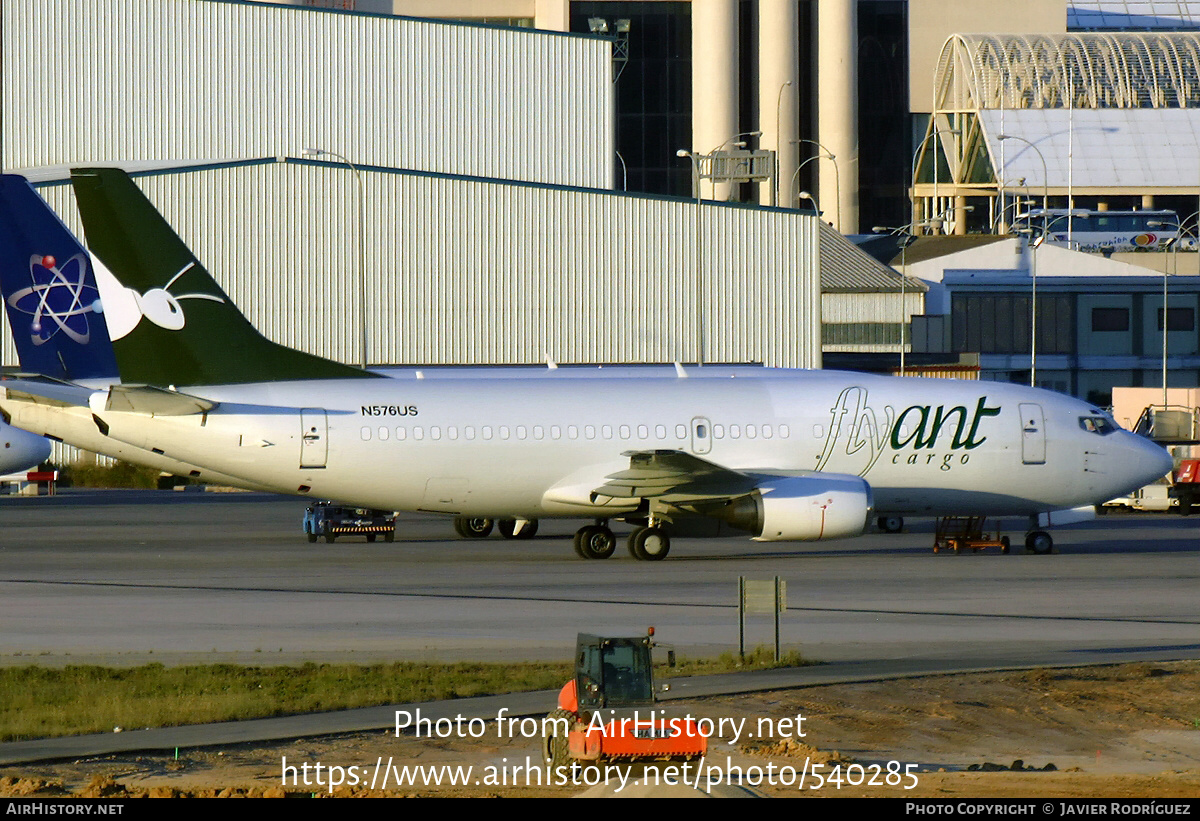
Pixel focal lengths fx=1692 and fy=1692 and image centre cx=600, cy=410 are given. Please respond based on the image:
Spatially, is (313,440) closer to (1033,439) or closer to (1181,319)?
(1033,439)

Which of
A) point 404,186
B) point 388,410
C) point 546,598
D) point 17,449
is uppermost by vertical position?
point 404,186

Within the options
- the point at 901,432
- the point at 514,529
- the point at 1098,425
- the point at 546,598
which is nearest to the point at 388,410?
the point at 546,598

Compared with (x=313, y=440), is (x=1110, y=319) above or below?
above

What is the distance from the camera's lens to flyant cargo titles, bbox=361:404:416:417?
34.1 meters

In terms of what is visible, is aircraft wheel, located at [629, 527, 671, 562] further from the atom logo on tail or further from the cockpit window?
the atom logo on tail

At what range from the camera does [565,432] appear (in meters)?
34.7

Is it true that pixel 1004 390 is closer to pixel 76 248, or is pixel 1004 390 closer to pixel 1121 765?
pixel 1121 765

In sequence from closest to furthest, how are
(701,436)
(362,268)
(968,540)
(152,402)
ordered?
1. (152,402)
2. (701,436)
3. (968,540)
4. (362,268)

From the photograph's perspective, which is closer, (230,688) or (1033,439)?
(230,688)

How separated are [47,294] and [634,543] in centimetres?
1915

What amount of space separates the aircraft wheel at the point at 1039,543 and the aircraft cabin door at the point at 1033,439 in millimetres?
1817

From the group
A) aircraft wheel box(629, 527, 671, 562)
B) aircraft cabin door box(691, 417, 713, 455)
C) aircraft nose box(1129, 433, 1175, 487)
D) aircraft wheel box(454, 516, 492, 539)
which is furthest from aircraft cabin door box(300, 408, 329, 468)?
aircraft nose box(1129, 433, 1175, 487)

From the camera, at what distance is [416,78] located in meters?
73.6

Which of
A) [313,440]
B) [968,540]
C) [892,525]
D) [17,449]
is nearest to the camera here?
[313,440]
